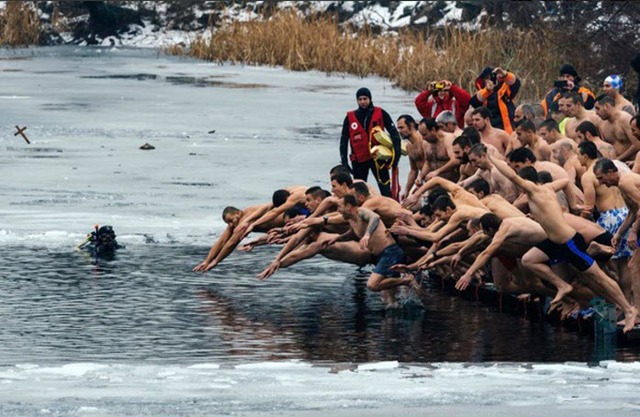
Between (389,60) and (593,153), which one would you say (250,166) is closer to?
(593,153)

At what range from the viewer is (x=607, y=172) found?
15.5m

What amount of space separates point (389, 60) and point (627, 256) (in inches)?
1255

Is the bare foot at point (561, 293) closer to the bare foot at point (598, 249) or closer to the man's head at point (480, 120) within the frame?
the bare foot at point (598, 249)

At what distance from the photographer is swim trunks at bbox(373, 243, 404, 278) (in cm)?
1748

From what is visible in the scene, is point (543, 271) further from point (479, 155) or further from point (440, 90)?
point (440, 90)

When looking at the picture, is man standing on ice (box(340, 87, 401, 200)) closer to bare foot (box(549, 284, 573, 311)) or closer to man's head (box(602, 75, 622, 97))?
man's head (box(602, 75, 622, 97))

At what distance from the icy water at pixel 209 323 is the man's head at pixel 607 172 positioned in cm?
145

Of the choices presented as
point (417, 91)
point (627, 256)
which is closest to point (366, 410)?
point (627, 256)

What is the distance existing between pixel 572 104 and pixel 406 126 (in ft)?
7.30

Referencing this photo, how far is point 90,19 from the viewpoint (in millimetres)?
67125

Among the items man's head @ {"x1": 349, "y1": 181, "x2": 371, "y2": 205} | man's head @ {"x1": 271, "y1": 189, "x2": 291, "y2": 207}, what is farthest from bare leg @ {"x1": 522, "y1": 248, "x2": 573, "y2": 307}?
man's head @ {"x1": 271, "y1": 189, "x2": 291, "y2": 207}

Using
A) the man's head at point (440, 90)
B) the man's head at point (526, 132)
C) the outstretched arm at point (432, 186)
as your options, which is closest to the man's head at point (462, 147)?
the outstretched arm at point (432, 186)

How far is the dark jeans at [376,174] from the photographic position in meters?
23.5

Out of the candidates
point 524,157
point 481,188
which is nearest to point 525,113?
point 481,188
